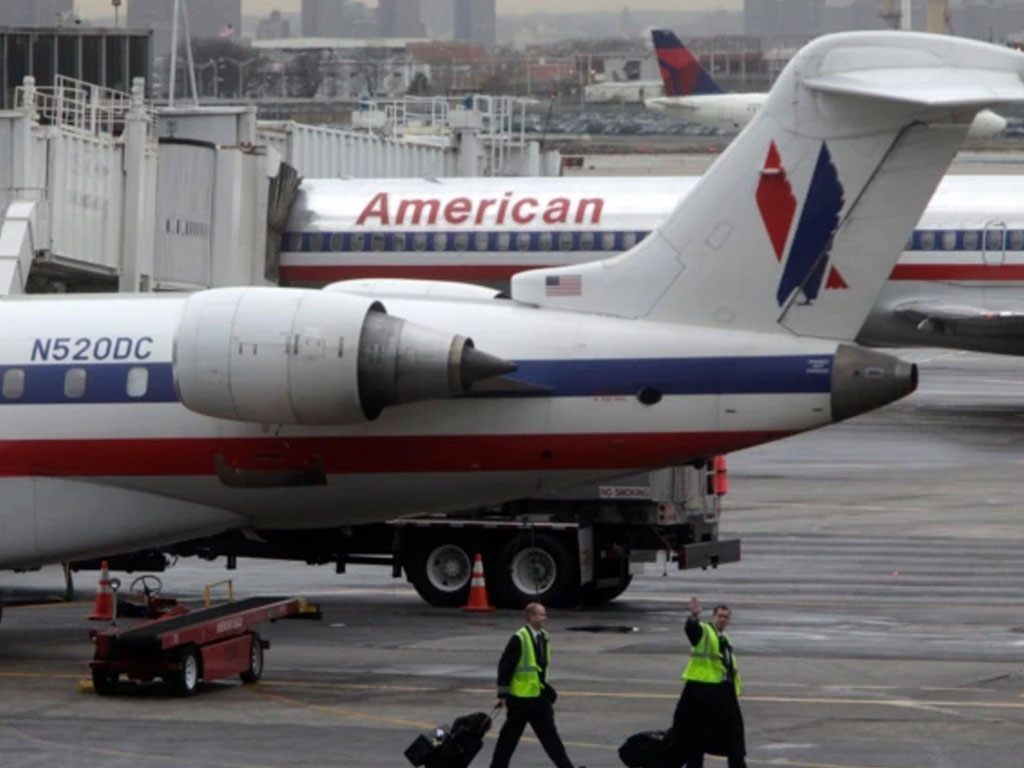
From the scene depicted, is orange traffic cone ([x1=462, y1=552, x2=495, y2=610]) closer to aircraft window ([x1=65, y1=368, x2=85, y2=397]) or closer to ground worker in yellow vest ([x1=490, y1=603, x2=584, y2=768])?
aircraft window ([x1=65, y1=368, x2=85, y2=397])

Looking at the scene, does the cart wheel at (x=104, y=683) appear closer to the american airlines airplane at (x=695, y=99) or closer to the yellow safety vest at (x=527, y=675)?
the yellow safety vest at (x=527, y=675)

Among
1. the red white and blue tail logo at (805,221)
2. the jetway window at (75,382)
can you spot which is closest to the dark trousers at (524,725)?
the red white and blue tail logo at (805,221)

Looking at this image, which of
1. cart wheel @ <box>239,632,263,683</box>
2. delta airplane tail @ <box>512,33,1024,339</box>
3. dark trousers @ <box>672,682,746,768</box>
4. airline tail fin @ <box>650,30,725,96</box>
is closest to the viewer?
dark trousers @ <box>672,682,746,768</box>

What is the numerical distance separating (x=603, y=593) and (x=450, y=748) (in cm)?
1229

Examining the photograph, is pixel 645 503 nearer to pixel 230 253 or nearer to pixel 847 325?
pixel 847 325

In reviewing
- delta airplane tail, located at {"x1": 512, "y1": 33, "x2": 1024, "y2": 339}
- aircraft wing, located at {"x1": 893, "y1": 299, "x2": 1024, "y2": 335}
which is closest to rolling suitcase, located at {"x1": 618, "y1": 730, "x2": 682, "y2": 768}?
delta airplane tail, located at {"x1": 512, "y1": 33, "x2": 1024, "y2": 339}

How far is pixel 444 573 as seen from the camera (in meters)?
33.2

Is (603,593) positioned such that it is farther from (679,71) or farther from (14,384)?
(679,71)

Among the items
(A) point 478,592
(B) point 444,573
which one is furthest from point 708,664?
(B) point 444,573

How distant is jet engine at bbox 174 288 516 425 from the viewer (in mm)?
27000

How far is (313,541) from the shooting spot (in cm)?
3284

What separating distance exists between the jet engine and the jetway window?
6.13 ft

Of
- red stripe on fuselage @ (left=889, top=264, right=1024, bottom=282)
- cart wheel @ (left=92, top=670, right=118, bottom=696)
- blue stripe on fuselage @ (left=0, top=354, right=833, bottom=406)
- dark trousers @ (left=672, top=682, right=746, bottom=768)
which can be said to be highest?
blue stripe on fuselage @ (left=0, top=354, right=833, bottom=406)

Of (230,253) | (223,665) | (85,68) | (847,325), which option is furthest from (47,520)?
(85,68)
